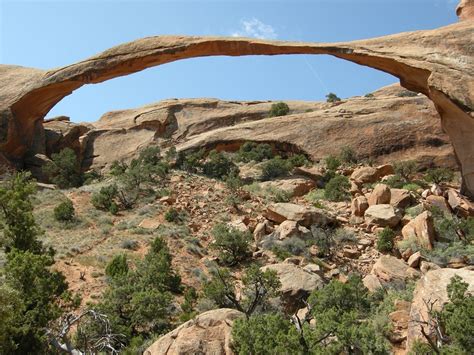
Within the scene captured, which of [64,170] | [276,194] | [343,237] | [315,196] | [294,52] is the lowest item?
[343,237]

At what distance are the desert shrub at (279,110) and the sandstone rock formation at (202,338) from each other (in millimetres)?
24620

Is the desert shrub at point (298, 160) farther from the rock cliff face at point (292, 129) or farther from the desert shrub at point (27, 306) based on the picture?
the desert shrub at point (27, 306)

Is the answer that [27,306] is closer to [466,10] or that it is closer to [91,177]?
[466,10]

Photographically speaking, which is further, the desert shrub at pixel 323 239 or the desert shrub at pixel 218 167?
the desert shrub at pixel 218 167

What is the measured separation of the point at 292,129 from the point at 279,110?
5.11m

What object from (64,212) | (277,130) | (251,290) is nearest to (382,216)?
(251,290)

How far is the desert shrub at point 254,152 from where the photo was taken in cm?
2489

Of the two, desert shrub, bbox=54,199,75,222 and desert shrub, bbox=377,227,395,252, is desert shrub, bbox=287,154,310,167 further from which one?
desert shrub, bbox=54,199,75,222

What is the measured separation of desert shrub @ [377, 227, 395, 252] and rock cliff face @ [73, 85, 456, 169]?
10.4 metres

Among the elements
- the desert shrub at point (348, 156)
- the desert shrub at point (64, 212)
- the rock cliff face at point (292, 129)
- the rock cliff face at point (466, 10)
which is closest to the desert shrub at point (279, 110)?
the rock cliff face at point (292, 129)

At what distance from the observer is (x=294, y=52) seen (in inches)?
659

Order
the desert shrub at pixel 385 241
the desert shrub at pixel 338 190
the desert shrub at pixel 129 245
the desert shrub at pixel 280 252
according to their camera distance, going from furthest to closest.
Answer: the desert shrub at pixel 338 190 → the desert shrub at pixel 129 245 → the desert shrub at pixel 385 241 → the desert shrub at pixel 280 252

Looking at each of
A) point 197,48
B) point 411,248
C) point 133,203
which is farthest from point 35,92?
point 411,248

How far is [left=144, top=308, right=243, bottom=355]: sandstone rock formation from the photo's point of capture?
723cm
